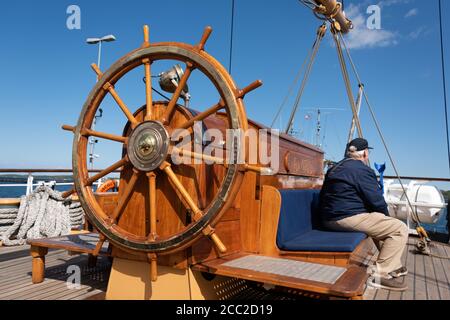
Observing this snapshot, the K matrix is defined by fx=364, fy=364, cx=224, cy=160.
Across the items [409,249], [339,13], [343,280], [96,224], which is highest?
[339,13]

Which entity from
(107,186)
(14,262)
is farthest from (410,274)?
(107,186)

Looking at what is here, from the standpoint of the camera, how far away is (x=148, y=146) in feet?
6.57

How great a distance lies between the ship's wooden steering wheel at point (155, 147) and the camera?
1771mm

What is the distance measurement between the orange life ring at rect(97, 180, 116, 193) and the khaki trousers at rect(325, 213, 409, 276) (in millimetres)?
4238

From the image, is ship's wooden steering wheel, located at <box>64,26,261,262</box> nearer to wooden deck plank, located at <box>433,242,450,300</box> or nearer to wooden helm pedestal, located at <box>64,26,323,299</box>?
wooden helm pedestal, located at <box>64,26,323,299</box>

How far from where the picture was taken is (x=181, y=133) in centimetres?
201

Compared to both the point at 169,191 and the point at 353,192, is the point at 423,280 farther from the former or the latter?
the point at 169,191

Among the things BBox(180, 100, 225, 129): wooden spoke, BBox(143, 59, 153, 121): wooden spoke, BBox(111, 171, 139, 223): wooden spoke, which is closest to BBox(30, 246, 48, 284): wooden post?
BBox(111, 171, 139, 223): wooden spoke

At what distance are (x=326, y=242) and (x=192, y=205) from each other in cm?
92
